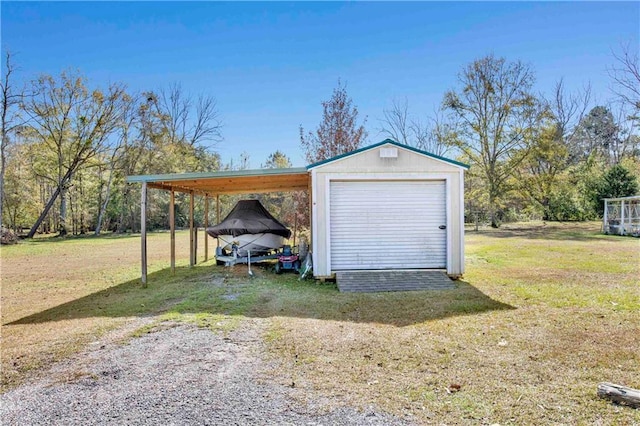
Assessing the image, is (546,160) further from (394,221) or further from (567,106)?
(394,221)

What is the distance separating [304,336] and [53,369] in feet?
8.06

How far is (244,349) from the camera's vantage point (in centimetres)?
402

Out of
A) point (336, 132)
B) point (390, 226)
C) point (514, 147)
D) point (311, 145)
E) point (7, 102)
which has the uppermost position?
point (7, 102)

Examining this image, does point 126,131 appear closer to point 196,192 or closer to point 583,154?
point 196,192

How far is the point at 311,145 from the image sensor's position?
1825 cm

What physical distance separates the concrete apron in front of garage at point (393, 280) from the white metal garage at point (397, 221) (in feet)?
0.61

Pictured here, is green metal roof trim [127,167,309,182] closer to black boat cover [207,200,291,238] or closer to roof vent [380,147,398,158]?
roof vent [380,147,398,158]

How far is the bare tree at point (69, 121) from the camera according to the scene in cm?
2150

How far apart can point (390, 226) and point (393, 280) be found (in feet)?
3.80

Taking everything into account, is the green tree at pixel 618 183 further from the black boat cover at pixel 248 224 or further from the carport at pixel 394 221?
the black boat cover at pixel 248 224

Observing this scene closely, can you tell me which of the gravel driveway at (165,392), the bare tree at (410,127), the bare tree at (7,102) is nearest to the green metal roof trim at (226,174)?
the gravel driveway at (165,392)

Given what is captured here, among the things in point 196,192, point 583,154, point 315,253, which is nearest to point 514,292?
point 315,253

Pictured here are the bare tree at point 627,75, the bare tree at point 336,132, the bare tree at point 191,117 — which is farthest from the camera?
the bare tree at point 191,117

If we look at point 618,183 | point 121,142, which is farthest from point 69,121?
point 618,183
